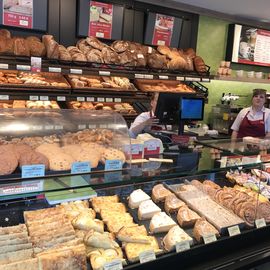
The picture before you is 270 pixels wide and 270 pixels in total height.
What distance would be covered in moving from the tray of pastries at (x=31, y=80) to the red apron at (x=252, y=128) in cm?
220

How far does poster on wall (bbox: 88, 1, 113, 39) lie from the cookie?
302 cm

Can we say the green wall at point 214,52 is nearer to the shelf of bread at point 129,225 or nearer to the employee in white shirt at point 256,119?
the employee in white shirt at point 256,119

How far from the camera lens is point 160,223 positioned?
5.54ft

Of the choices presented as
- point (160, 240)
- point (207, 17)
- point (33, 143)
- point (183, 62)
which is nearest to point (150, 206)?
point (160, 240)

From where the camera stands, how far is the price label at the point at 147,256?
4.57ft

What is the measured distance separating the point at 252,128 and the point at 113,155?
2.76 meters

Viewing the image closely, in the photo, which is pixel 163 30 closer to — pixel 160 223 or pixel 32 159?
pixel 160 223

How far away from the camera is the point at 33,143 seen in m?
1.63

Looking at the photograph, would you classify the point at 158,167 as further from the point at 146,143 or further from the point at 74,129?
the point at 74,129

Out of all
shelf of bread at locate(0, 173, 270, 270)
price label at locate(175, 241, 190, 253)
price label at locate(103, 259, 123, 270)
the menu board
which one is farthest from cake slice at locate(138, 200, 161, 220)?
the menu board

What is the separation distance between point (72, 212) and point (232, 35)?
4874 millimetres

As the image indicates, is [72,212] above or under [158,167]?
under

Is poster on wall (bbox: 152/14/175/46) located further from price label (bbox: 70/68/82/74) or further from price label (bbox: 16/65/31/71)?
price label (bbox: 16/65/31/71)

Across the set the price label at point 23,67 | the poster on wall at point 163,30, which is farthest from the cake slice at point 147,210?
the poster on wall at point 163,30
